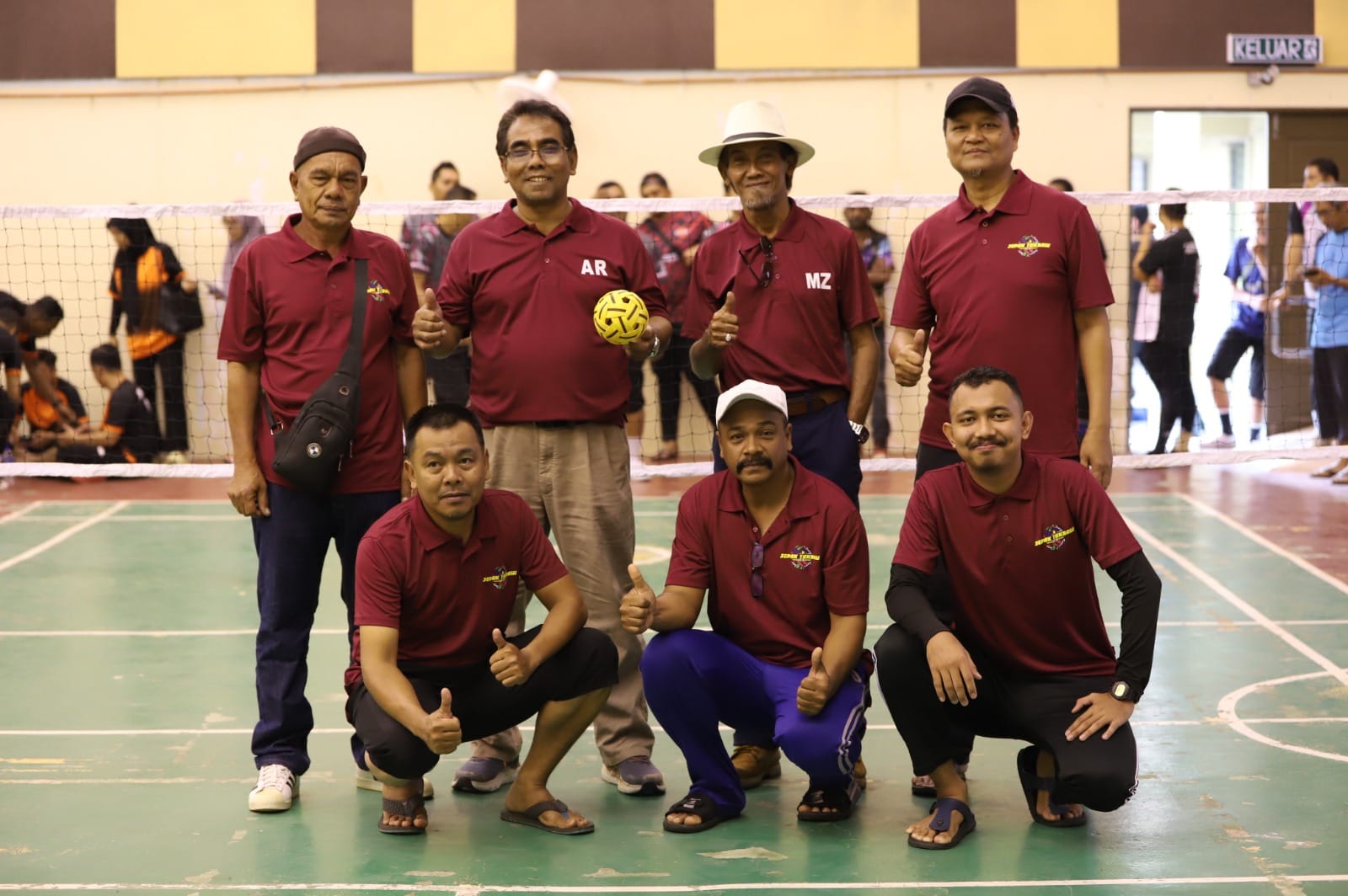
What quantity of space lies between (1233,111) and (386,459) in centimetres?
1105

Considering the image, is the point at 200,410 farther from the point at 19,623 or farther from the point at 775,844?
the point at 775,844

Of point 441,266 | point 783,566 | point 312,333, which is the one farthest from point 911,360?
point 441,266

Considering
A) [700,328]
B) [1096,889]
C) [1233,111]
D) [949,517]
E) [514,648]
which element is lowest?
[1096,889]

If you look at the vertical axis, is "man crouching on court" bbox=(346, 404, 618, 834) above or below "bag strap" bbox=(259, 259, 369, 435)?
below

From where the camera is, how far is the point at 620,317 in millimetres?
5348

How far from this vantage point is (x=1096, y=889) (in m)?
4.58

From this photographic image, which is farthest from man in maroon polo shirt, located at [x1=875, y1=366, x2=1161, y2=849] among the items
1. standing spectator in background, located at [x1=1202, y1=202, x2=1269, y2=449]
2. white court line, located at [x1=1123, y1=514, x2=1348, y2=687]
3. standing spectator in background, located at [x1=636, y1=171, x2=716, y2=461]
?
standing spectator in background, located at [x1=1202, y1=202, x2=1269, y2=449]

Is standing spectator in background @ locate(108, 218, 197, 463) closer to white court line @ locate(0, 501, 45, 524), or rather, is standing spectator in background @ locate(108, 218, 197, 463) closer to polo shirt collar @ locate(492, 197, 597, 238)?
white court line @ locate(0, 501, 45, 524)

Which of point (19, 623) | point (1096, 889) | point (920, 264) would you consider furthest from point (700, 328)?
point (19, 623)

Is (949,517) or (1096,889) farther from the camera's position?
(949,517)

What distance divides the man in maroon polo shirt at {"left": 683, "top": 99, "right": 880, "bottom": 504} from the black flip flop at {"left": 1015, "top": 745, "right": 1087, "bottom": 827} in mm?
1099

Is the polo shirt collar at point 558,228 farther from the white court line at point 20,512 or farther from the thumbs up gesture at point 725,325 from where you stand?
the white court line at point 20,512

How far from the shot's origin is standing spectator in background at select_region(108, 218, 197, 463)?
42.2 ft

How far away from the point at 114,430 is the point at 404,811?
8.11 meters
